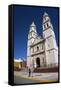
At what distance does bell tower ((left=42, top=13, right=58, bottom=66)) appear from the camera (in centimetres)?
193

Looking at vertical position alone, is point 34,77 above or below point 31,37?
below

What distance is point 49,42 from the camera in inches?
76.3

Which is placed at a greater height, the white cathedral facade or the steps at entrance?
the white cathedral facade

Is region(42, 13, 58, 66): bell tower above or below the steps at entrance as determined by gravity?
above

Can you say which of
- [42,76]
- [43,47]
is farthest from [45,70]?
[43,47]

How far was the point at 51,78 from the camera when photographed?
1937 millimetres

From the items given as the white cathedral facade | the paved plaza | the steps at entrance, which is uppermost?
the white cathedral facade

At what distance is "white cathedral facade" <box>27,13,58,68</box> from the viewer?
1888mm

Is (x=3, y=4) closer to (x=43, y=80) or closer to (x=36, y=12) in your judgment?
(x=36, y=12)

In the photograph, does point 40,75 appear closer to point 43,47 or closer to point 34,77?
point 34,77

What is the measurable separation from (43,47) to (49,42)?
0.06m
